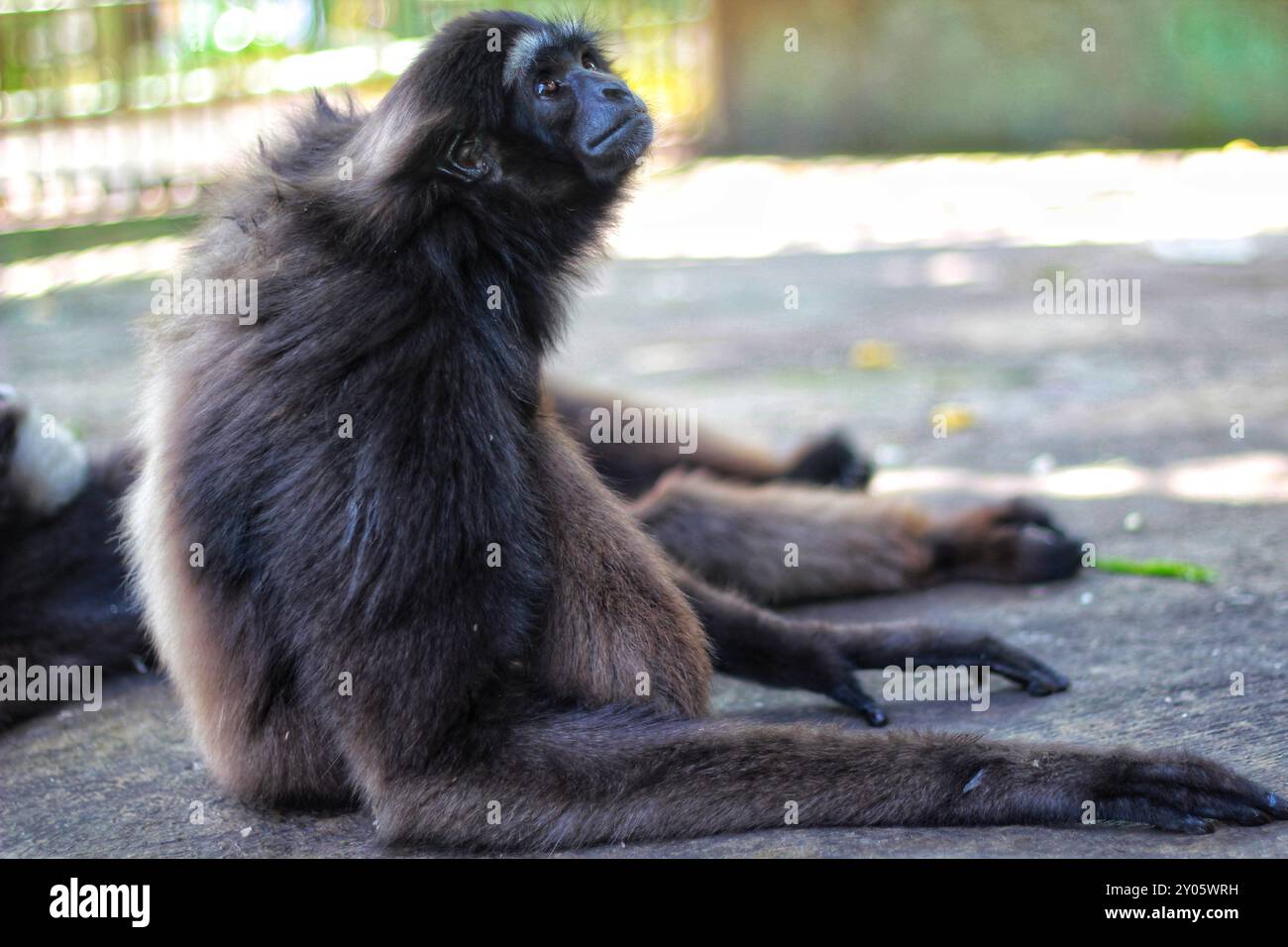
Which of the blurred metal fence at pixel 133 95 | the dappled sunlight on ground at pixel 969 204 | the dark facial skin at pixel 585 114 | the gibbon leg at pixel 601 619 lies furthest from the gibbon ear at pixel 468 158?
the blurred metal fence at pixel 133 95

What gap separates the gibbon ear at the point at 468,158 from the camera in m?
4.09

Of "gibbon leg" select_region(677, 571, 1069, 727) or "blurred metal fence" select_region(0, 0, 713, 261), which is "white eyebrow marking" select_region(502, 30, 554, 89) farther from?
"blurred metal fence" select_region(0, 0, 713, 261)

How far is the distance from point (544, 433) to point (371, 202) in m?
0.83

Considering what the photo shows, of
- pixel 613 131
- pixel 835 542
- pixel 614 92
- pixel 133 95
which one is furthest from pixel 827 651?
pixel 133 95

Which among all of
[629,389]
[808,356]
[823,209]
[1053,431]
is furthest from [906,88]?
[1053,431]

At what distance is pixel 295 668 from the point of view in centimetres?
395

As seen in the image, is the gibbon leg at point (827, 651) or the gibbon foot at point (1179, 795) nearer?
the gibbon foot at point (1179, 795)

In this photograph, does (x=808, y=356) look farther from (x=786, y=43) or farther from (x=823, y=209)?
(x=786, y=43)

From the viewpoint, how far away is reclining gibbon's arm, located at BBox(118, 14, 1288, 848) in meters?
3.70

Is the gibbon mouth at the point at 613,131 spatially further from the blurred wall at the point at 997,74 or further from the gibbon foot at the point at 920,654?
the blurred wall at the point at 997,74

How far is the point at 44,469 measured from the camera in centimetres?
577

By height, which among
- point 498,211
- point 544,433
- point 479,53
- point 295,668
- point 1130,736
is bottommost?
point 1130,736

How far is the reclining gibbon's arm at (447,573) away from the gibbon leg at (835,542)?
159cm

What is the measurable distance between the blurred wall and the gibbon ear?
15271 mm
